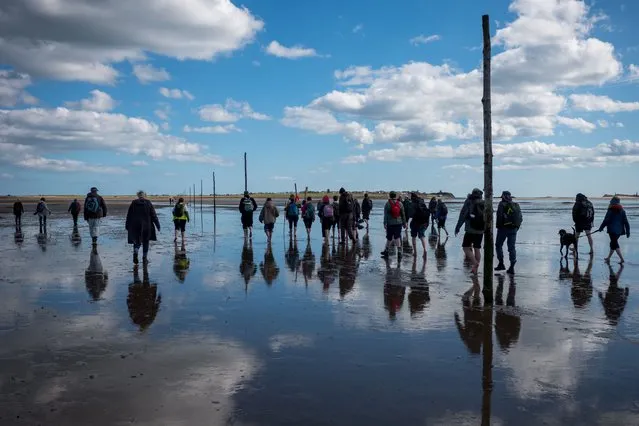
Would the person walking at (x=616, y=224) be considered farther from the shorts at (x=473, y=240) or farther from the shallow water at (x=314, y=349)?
the shorts at (x=473, y=240)

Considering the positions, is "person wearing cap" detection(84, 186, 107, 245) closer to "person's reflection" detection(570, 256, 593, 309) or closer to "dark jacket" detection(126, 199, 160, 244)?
"dark jacket" detection(126, 199, 160, 244)

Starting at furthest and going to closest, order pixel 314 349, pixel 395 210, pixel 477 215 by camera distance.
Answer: pixel 395 210 → pixel 477 215 → pixel 314 349

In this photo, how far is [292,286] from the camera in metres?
10.9

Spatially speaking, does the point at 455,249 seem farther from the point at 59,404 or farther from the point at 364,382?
the point at 59,404

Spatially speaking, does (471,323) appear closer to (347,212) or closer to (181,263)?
(181,263)

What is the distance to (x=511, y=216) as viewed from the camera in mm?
12445

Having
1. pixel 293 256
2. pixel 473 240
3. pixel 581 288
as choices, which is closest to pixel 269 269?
pixel 293 256

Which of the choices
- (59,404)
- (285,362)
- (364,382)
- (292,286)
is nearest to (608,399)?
(364,382)

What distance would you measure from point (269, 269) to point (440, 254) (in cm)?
638

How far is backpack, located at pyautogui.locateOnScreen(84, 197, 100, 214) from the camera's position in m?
18.4

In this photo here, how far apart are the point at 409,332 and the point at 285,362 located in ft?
7.02

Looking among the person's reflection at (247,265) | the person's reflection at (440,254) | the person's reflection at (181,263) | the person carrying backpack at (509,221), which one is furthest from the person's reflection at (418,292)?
the person's reflection at (181,263)

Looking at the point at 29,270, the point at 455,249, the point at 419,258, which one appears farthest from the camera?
the point at 455,249

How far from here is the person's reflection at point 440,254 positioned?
14123mm
